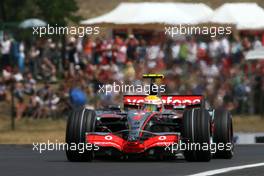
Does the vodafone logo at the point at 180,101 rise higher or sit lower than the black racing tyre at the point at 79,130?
higher

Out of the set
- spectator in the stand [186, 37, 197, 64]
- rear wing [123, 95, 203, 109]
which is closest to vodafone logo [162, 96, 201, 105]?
rear wing [123, 95, 203, 109]

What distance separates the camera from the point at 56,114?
3056 centimetres

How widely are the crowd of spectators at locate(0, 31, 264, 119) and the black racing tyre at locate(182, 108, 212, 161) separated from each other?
11475 millimetres

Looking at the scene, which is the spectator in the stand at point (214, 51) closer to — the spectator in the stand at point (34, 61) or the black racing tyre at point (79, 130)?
the spectator in the stand at point (34, 61)

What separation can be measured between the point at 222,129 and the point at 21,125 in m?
12.5

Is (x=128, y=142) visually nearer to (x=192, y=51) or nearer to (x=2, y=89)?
(x=192, y=51)

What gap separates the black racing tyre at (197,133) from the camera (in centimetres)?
1706

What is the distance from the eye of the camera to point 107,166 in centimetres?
1642

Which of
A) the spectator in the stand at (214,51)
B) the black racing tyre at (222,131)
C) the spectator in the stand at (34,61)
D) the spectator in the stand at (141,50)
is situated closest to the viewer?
the black racing tyre at (222,131)

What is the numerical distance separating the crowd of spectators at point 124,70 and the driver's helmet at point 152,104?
9.88 metres

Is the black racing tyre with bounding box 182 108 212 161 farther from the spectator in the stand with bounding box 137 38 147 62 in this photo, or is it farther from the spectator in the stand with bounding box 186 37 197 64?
the spectator in the stand with bounding box 186 37 197 64

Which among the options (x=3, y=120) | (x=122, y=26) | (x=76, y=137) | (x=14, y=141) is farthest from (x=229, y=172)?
(x=122, y=26)

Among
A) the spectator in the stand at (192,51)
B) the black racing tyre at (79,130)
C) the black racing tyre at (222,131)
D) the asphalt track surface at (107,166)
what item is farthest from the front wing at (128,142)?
the spectator in the stand at (192,51)

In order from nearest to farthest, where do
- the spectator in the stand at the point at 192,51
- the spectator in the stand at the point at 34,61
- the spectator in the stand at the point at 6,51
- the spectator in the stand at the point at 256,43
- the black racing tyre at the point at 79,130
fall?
the black racing tyre at the point at 79,130
the spectator in the stand at the point at 192,51
the spectator in the stand at the point at 256,43
the spectator in the stand at the point at 34,61
the spectator in the stand at the point at 6,51
